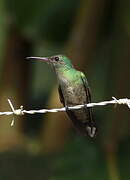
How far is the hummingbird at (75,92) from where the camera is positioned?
4043 millimetres

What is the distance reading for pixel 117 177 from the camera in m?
5.36

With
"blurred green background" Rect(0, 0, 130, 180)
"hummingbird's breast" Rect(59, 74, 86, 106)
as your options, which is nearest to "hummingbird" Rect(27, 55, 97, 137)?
"hummingbird's breast" Rect(59, 74, 86, 106)

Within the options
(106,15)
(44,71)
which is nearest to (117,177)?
(106,15)

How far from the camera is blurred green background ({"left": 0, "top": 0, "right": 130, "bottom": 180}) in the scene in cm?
561

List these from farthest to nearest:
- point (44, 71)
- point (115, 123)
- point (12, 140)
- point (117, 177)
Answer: point (44, 71)
point (12, 140)
point (115, 123)
point (117, 177)

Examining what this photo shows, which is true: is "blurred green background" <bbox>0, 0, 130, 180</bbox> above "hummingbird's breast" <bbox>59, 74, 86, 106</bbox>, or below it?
below

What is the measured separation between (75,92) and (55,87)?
2325mm

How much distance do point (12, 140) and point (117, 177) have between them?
1.26 metres

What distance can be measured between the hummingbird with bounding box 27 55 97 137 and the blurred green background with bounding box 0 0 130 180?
1.29 metres

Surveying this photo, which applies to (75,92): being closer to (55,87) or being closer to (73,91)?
(73,91)

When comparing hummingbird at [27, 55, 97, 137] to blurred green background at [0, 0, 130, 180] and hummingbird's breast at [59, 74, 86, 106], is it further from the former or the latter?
blurred green background at [0, 0, 130, 180]

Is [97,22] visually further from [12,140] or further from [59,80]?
[59,80]

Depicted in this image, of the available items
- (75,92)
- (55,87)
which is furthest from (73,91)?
(55,87)

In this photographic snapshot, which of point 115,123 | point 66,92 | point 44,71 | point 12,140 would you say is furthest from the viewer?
point 44,71
